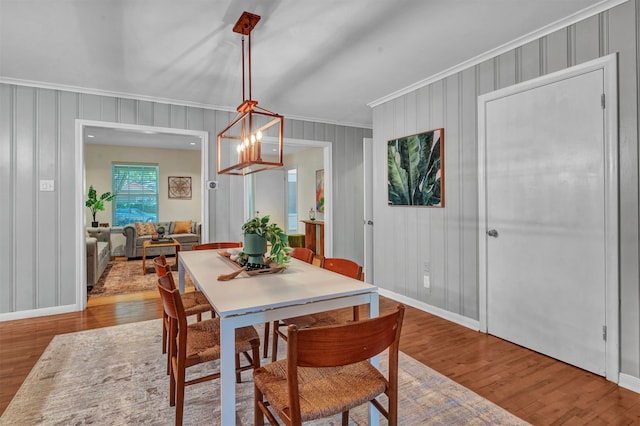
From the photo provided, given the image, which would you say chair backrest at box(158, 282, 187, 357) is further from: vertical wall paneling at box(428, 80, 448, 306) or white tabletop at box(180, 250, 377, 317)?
vertical wall paneling at box(428, 80, 448, 306)

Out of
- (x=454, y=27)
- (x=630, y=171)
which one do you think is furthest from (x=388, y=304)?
(x=454, y=27)

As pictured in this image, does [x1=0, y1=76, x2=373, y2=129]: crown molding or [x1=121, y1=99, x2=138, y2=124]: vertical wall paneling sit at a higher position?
[x1=0, y1=76, x2=373, y2=129]: crown molding

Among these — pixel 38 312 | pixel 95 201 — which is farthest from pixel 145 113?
pixel 95 201

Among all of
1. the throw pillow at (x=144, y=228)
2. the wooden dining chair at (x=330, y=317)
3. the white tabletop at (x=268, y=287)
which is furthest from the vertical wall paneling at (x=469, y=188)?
the throw pillow at (x=144, y=228)

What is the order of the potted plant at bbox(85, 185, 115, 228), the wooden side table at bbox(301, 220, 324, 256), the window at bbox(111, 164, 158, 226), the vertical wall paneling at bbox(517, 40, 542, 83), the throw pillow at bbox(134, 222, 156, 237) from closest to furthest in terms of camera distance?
the vertical wall paneling at bbox(517, 40, 542, 83) → the wooden side table at bbox(301, 220, 324, 256) → the potted plant at bbox(85, 185, 115, 228) → the throw pillow at bbox(134, 222, 156, 237) → the window at bbox(111, 164, 158, 226)

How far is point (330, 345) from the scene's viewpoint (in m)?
1.10

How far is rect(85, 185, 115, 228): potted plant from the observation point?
281 inches

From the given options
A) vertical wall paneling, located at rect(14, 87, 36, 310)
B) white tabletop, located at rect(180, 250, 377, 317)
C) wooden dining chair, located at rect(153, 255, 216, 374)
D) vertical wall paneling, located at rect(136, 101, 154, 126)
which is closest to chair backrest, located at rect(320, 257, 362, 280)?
white tabletop, located at rect(180, 250, 377, 317)

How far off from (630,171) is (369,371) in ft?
6.80

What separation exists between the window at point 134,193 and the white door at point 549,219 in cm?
743

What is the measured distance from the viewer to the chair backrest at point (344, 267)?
2.13m

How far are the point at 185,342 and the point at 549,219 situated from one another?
2.58 meters

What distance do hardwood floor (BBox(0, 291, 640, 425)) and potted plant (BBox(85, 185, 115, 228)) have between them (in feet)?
14.3

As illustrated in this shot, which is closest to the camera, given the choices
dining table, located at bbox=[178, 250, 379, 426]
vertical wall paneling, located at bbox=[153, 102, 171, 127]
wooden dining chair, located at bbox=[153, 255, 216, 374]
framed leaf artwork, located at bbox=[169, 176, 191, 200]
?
dining table, located at bbox=[178, 250, 379, 426]
